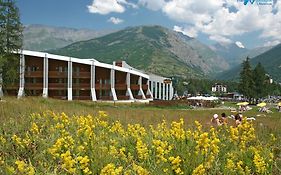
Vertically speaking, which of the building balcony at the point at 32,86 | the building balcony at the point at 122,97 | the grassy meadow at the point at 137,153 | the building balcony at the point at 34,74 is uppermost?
the building balcony at the point at 34,74

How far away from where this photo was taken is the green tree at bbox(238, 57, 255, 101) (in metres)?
86.3

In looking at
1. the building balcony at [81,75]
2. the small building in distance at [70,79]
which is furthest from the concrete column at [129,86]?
the building balcony at [81,75]

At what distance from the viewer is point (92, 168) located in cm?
445

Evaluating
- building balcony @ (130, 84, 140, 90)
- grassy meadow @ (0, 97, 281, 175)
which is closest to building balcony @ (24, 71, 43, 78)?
building balcony @ (130, 84, 140, 90)

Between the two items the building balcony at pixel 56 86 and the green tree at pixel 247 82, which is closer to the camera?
the building balcony at pixel 56 86

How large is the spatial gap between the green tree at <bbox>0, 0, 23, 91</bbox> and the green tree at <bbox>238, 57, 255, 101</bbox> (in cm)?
6096

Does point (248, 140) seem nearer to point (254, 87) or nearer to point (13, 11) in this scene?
point (13, 11)

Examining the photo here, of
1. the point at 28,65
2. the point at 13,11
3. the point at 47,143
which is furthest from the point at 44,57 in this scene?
the point at 47,143

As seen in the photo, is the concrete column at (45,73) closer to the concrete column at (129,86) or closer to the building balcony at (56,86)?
the building balcony at (56,86)

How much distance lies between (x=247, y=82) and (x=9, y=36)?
208 feet

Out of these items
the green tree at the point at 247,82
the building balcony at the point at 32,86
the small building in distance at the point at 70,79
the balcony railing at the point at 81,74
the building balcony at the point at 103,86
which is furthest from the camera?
the green tree at the point at 247,82

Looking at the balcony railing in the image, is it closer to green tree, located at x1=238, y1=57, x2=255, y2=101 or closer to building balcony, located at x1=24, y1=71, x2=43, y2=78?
building balcony, located at x1=24, y1=71, x2=43, y2=78

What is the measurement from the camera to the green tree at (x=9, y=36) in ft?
132

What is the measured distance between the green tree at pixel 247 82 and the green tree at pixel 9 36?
2400 inches
